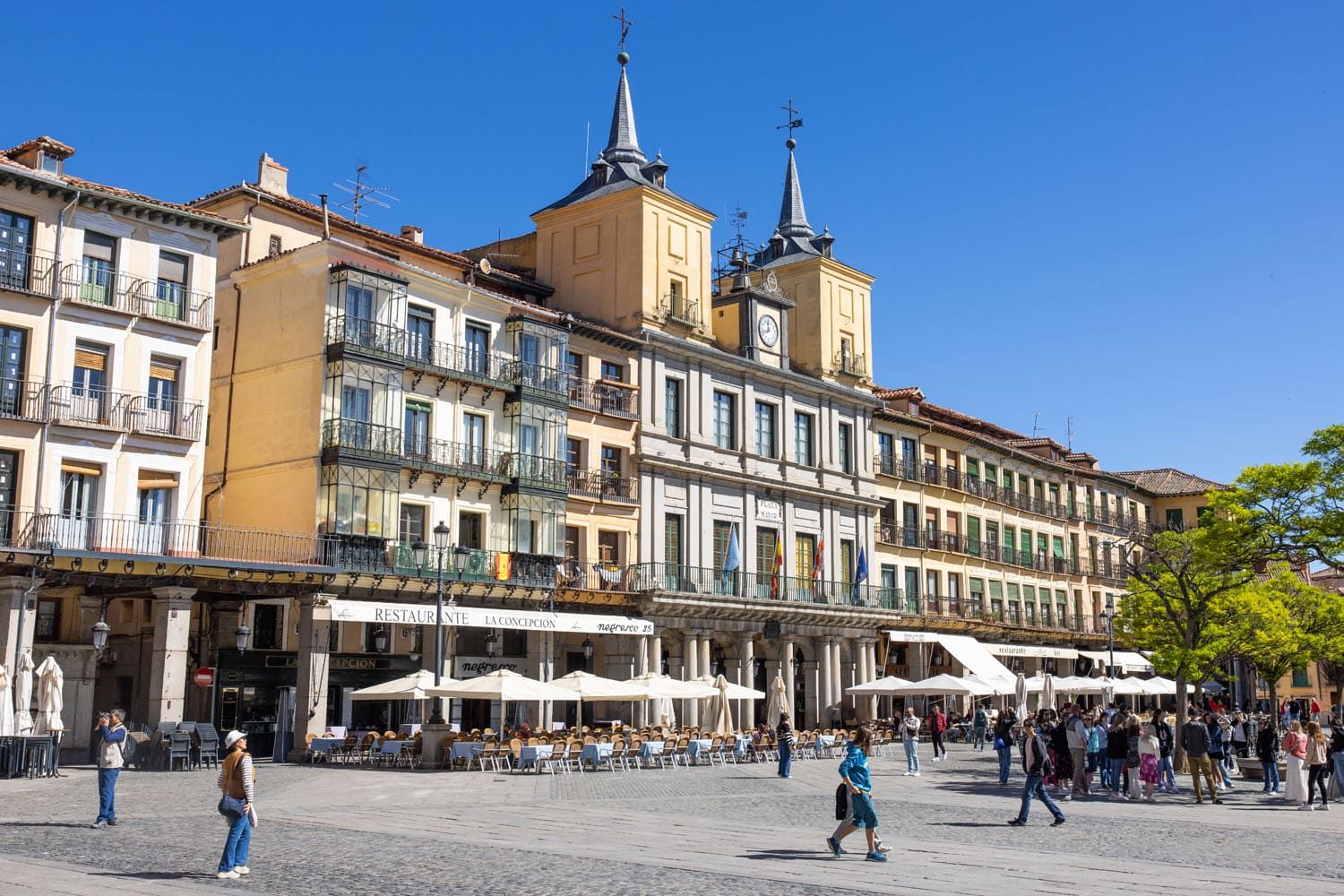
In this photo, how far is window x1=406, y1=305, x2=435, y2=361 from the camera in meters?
37.3

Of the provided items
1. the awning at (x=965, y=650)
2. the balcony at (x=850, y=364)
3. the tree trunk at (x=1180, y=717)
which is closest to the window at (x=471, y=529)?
the tree trunk at (x=1180, y=717)

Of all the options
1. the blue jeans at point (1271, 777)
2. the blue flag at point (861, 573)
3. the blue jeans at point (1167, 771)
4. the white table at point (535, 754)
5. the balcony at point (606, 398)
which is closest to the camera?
the blue jeans at point (1271, 777)

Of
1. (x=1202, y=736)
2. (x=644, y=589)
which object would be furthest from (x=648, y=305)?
(x=1202, y=736)

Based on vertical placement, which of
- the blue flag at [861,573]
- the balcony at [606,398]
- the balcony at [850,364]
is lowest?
the blue flag at [861,573]

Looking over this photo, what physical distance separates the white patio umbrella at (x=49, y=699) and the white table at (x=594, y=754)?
35.8 ft

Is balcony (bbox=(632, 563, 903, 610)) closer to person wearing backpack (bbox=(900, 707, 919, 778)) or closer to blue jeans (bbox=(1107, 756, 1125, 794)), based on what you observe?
person wearing backpack (bbox=(900, 707, 919, 778))

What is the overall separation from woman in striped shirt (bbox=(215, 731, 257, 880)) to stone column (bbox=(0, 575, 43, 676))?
58.4 feet

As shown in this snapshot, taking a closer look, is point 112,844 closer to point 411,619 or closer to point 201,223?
point 411,619

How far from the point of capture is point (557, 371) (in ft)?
135

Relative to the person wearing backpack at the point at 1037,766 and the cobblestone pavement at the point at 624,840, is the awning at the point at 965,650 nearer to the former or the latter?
the cobblestone pavement at the point at 624,840

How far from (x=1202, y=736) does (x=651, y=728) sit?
1546 centimetres

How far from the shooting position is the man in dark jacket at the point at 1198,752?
23.9 metres

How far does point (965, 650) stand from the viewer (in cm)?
Answer: 5319

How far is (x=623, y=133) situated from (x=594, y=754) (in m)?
26.6
